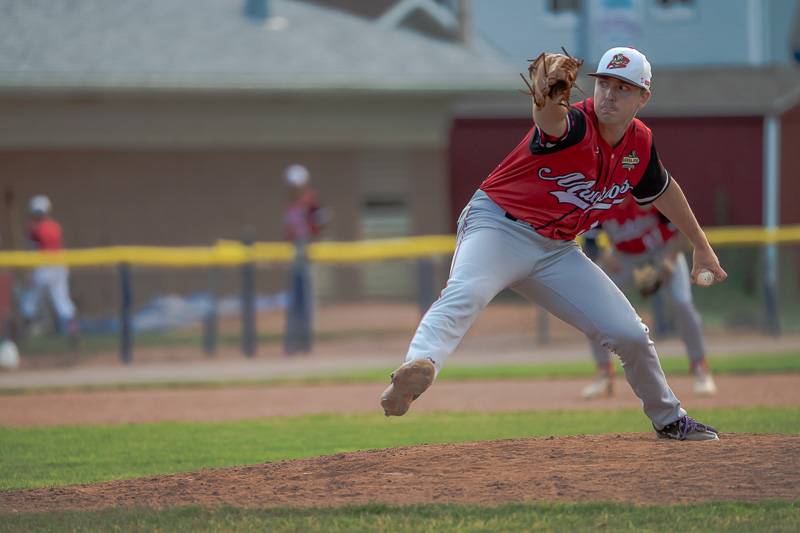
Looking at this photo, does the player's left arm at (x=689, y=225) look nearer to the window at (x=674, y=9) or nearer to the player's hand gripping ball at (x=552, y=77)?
the player's hand gripping ball at (x=552, y=77)

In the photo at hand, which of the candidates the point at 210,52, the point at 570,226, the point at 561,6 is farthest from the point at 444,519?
the point at 561,6

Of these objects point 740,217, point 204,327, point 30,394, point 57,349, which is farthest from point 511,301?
point 740,217

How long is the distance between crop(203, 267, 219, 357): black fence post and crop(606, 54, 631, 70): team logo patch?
10155 mm

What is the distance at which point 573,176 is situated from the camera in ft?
20.8

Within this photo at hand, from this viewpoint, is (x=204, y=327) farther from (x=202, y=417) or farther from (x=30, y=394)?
(x=202, y=417)

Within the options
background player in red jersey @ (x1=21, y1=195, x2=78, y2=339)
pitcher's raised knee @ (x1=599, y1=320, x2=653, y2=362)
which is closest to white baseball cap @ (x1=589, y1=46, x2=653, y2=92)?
pitcher's raised knee @ (x1=599, y1=320, x2=653, y2=362)

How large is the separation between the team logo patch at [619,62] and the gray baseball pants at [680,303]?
15.6 feet

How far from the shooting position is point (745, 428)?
8953 mm

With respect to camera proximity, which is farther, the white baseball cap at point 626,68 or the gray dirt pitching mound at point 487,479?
the white baseball cap at point 626,68

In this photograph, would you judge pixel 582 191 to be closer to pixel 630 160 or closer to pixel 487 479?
pixel 630 160

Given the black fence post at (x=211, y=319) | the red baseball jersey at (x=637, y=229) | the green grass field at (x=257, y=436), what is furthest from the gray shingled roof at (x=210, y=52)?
the green grass field at (x=257, y=436)

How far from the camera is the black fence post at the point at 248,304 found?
15.9m

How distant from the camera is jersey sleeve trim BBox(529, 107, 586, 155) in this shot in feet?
20.1

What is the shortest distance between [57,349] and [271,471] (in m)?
9.88
